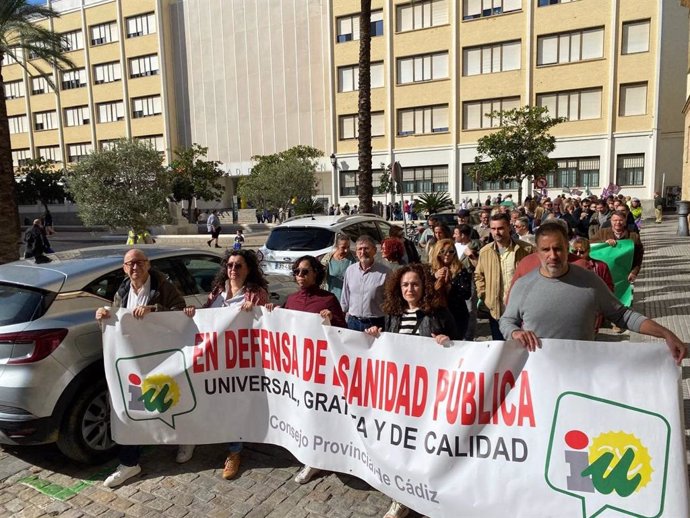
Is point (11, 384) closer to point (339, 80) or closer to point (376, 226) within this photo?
point (376, 226)

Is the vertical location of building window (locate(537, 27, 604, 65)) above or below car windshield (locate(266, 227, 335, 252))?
above

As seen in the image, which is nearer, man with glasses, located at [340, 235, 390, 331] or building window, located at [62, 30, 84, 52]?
man with glasses, located at [340, 235, 390, 331]

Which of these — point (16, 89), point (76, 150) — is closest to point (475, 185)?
point (76, 150)

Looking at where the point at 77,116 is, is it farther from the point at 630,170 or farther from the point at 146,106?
the point at 630,170

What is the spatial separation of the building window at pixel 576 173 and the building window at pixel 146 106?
122 feet

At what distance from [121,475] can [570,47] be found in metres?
39.6

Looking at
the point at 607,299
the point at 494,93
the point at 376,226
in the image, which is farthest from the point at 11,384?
the point at 494,93

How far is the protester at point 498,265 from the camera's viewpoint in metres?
5.49

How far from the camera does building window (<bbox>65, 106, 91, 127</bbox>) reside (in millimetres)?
55281

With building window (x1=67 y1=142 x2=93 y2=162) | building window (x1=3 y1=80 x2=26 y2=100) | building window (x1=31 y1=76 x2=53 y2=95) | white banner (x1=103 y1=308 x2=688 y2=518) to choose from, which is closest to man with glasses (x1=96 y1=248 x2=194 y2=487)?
white banner (x1=103 y1=308 x2=688 y2=518)

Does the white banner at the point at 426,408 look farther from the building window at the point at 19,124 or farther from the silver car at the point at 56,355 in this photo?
the building window at the point at 19,124

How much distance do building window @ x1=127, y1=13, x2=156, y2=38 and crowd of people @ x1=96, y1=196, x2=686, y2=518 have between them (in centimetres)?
5333

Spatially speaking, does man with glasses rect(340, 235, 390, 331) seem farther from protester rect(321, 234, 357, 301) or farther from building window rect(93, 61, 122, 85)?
building window rect(93, 61, 122, 85)

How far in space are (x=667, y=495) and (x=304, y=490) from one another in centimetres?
238
